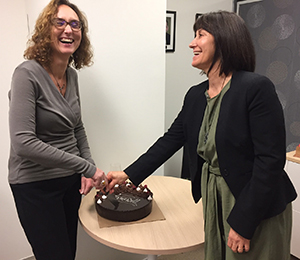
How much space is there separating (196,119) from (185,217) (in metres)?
0.57

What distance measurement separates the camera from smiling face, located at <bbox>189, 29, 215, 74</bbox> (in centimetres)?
105

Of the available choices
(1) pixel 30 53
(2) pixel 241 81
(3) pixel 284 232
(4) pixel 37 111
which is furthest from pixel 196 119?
(1) pixel 30 53

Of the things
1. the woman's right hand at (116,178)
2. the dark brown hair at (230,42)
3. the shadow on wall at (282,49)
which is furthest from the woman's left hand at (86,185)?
the shadow on wall at (282,49)

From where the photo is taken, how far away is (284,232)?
1064 millimetres

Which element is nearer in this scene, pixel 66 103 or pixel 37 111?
pixel 37 111

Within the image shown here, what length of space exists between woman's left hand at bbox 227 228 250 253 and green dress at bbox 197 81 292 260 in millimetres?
42

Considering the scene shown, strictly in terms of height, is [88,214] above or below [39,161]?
below

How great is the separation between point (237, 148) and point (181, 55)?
7.12ft

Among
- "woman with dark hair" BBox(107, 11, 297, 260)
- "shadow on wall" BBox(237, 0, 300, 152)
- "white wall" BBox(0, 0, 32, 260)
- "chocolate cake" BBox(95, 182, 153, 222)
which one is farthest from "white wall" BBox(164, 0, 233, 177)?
"woman with dark hair" BBox(107, 11, 297, 260)

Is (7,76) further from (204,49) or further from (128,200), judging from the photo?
(204,49)

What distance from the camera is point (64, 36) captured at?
4.27 feet

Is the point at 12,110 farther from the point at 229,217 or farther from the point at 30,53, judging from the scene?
the point at 229,217

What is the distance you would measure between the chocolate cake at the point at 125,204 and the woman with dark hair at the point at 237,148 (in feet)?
1.21

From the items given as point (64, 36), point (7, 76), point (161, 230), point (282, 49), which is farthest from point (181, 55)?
point (161, 230)
